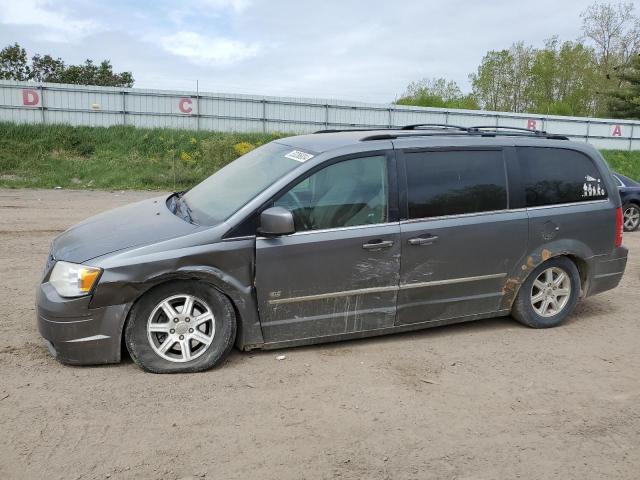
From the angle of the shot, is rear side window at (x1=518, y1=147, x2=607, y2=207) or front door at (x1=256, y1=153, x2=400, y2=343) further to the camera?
rear side window at (x1=518, y1=147, x2=607, y2=207)

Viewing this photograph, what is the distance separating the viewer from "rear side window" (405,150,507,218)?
4973 millimetres

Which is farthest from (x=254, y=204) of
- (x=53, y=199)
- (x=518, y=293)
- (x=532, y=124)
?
(x=532, y=124)

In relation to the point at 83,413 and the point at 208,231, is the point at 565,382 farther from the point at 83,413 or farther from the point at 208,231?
the point at 83,413

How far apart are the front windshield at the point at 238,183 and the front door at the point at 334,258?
0.28 m

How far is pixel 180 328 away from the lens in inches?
169

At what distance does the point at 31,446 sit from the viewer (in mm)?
3299

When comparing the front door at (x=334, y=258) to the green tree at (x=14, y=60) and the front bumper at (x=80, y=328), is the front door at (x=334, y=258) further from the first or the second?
the green tree at (x=14, y=60)

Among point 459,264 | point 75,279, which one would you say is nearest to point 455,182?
point 459,264

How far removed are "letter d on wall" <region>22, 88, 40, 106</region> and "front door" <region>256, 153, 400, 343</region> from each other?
2301 cm

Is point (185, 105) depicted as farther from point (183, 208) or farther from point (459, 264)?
point (459, 264)

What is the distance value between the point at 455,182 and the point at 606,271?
1919 millimetres

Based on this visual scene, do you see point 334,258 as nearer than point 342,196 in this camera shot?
Yes

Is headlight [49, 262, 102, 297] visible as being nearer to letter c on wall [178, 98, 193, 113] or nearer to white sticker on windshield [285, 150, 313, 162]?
white sticker on windshield [285, 150, 313, 162]

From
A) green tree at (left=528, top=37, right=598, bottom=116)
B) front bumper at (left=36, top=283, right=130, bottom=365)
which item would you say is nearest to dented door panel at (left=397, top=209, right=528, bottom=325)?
front bumper at (left=36, top=283, right=130, bottom=365)
